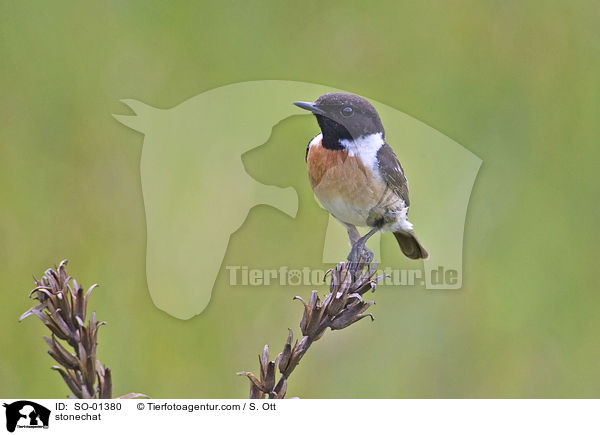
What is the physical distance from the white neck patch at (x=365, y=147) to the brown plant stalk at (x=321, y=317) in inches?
18.2

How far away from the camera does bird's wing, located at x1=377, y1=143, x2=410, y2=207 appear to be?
7.95 ft

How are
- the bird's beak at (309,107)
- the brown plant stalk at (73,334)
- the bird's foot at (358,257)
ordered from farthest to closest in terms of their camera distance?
the bird's beak at (309,107), the bird's foot at (358,257), the brown plant stalk at (73,334)

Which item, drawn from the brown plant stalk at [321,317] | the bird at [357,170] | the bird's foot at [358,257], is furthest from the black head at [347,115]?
the brown plant stalk at [321,317]

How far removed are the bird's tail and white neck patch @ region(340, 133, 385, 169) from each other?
461 millimetres

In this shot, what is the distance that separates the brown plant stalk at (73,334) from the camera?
1501 mm

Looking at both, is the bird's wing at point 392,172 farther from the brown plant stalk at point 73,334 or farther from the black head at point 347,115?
the brown plant stalk at point 73,334

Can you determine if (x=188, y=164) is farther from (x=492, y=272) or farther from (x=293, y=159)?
(x=492, y=272)

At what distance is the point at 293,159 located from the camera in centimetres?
328

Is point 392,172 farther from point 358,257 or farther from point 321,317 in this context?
→ point 321,317

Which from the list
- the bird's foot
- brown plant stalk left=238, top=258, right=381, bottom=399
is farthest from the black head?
brown plant stalk left=238, top=258, right=381, bottom=399

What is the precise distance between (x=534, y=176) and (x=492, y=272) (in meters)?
0.62

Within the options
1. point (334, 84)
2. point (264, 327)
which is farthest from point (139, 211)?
point (334, 84)
